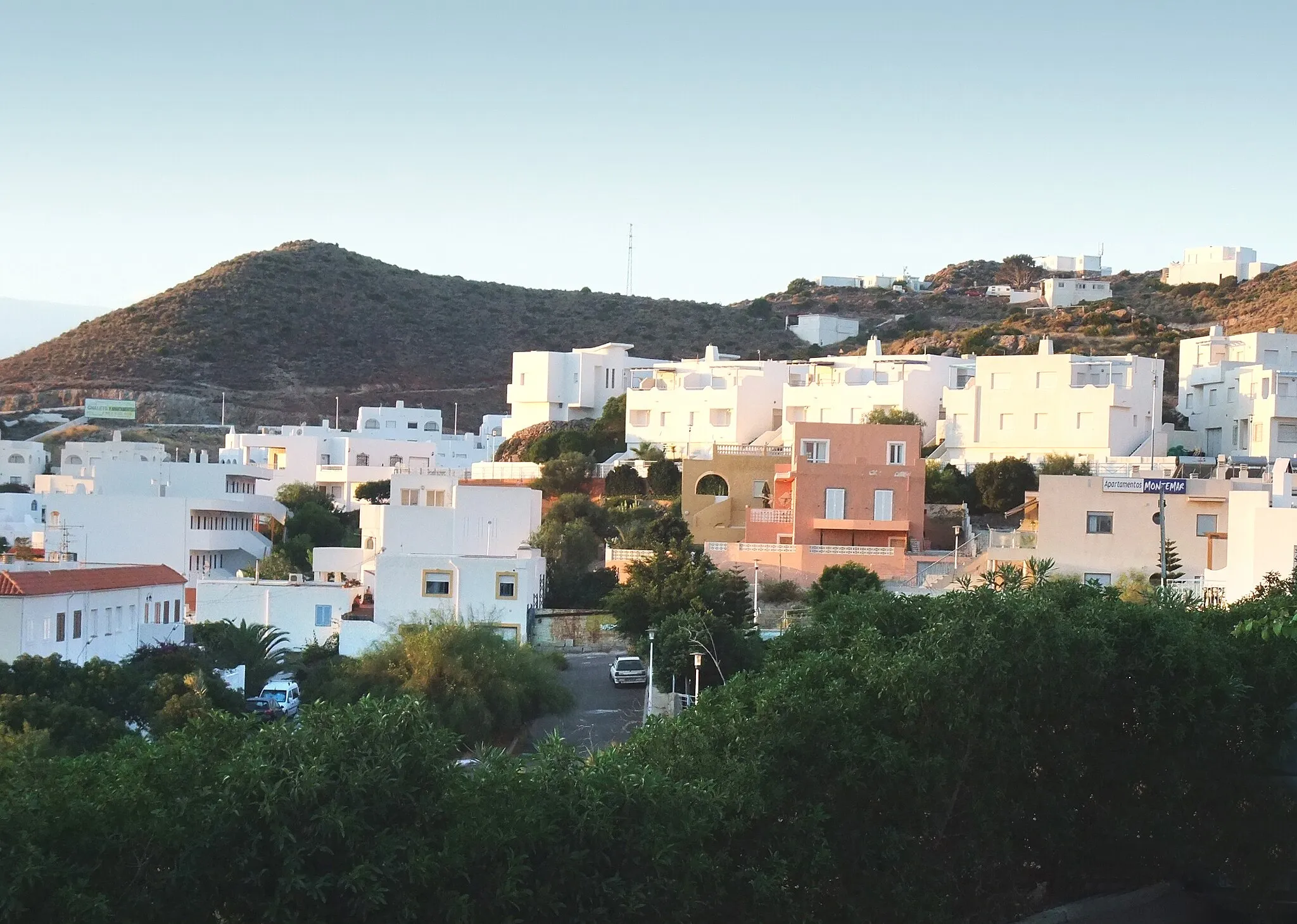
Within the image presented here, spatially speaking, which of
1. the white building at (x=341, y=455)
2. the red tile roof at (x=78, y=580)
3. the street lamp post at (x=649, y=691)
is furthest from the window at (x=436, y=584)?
the white building at (x=341, y=455)

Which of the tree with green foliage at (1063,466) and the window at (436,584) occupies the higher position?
the tree with green foliage at (1063,466)

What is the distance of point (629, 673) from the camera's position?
3266 centimetres

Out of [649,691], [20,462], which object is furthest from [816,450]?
[20,462]

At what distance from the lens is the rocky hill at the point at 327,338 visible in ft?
311

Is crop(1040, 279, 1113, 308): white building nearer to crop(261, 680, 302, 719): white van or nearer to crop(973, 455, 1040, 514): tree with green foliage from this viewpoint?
crop(973, 455, 1040, 514): tree with green foliage

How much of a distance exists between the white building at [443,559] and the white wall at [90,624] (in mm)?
3849

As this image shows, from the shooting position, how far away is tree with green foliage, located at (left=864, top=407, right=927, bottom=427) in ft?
172

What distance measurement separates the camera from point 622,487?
5394cm

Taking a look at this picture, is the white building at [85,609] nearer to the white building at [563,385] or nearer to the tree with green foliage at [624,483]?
the tree with green foliage at [624,483]

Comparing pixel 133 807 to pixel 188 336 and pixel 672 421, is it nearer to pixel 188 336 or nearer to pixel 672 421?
pixel 672 421

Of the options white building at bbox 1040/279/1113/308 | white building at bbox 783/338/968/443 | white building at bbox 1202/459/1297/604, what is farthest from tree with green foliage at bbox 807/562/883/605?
white building at bbox 1040/279/1113/308

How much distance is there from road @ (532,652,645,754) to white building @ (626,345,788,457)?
70.5ft

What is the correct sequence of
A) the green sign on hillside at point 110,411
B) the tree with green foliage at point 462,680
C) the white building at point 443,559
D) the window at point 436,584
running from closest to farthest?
the tree with green foliage at point 462,680 < the white building at point 443,559 < the window at point 436,584 < the green sign on hillside at point 110,411

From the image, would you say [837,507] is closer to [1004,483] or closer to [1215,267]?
[1004,483]
